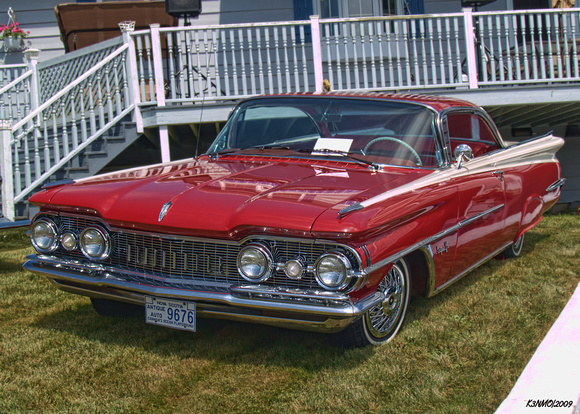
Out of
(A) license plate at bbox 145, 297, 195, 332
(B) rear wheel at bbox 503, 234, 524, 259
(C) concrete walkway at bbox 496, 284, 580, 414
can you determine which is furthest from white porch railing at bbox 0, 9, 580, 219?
(C) concrete walkway at bbox 496, 284, 580, 414

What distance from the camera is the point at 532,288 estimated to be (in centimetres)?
504

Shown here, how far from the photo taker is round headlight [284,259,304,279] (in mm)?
3328

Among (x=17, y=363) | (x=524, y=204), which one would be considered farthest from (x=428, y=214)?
(x=17, y=363)

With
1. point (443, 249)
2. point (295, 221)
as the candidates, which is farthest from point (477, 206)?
point (295, 221)

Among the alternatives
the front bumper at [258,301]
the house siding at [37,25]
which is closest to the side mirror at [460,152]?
the front bumper at [258,301]

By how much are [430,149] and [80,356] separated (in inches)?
103

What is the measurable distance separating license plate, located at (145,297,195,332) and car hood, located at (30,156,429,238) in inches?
16.2

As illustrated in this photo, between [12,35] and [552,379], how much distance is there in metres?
11.1

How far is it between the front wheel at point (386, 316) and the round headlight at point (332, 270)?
1.55 feet

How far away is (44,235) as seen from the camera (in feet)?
13.2

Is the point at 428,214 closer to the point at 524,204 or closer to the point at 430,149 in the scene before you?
the point at 430,149

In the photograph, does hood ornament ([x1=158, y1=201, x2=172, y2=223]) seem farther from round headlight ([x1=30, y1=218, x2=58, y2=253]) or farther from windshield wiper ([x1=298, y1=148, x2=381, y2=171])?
windshield wiper ([x1=298, y1=148, x2=381, y2=171])

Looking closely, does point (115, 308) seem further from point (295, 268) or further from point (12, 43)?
point (12, 43)

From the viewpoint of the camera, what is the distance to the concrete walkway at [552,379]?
2.92 meters
